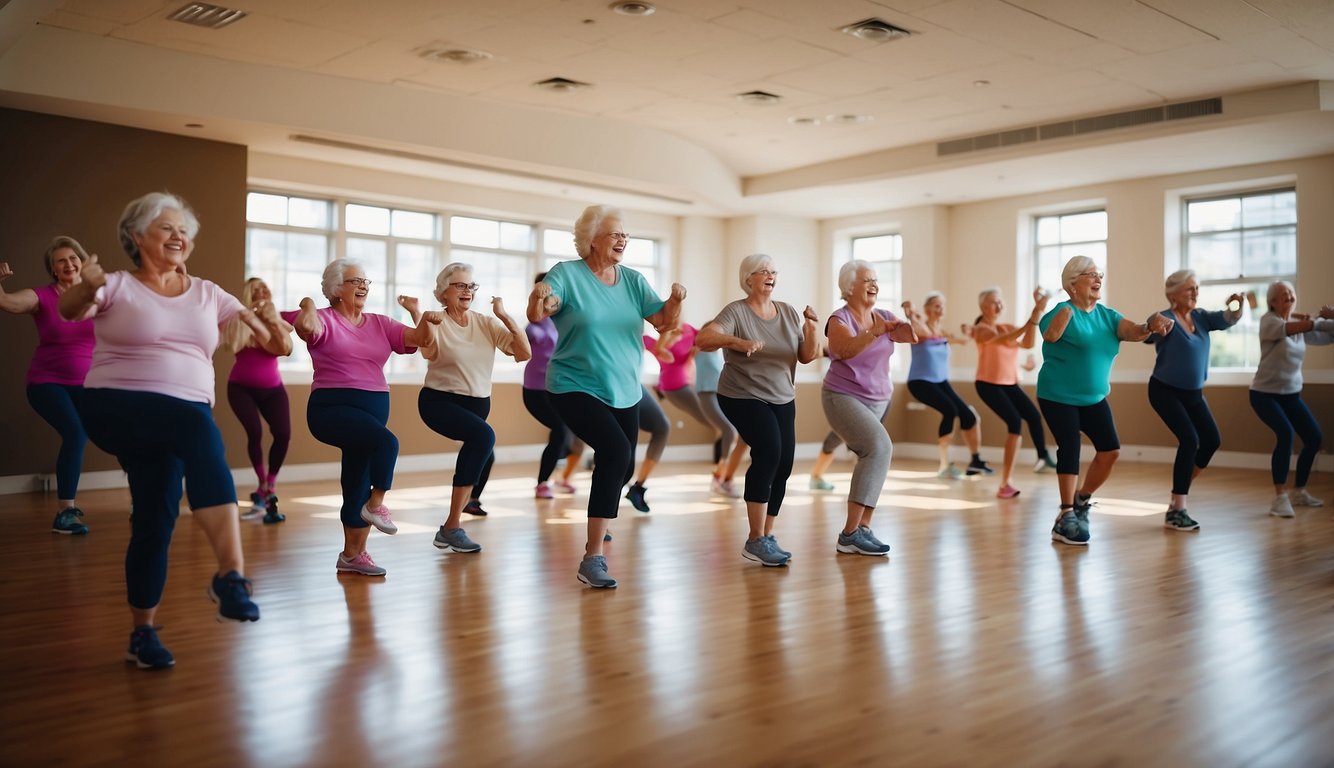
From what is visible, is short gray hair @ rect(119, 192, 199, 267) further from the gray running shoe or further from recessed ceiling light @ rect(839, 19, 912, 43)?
recessed ceiling light @ rect(839, 19, 912, 43)

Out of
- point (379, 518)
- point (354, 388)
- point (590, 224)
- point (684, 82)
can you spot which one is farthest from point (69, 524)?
point (684, 82)

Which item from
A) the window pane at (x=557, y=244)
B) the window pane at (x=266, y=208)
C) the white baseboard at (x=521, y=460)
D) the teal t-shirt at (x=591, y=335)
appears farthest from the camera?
the window pane at (x=557, y=244)

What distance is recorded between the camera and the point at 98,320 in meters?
2.90

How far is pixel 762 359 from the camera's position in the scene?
4.89 m

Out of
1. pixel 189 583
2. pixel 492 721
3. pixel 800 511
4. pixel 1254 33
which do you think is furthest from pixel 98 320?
pixel 1254 33

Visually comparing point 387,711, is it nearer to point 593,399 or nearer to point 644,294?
point 593,399

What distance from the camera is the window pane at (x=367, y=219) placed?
1068 cm

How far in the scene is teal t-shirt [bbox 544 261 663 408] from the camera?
14.0 ft

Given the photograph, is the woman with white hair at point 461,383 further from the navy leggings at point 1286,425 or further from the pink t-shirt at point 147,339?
the navy leggings at point 1286,425

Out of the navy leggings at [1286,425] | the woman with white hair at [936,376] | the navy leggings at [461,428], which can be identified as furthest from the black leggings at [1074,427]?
the woman with white hair at [936,376]

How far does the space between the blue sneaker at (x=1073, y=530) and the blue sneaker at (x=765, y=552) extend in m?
1.65

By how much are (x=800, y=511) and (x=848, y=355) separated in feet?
7.40

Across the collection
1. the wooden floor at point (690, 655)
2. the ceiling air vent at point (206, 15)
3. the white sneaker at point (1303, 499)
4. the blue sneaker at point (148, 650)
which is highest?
the ceiling air vent at point (206, 15)

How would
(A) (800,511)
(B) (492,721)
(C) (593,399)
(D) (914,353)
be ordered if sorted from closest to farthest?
1. (B) (492,721)
2. (C) (593,399)
3. (A) (800,511)
4. (D) (914,353)
